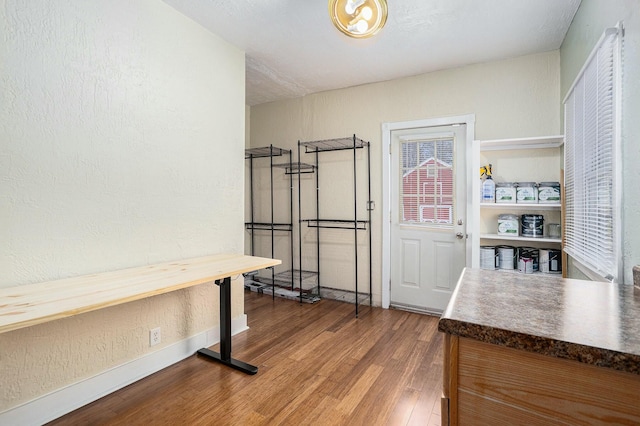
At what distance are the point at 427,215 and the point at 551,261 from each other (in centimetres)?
117

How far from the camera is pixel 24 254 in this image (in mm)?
1714

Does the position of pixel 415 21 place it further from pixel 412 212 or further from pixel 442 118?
pixel 412 212

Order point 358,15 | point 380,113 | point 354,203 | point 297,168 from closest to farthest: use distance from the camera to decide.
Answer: point 358,15, point 380,113, point 354,203, point 297,168

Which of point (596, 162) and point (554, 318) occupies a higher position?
point (596, 162)

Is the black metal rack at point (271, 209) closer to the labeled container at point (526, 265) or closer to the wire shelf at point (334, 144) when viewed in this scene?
the wire shelf at point (334, 144)

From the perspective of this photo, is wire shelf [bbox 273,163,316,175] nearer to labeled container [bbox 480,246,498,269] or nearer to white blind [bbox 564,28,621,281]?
labeled container [bbox 480,246,498,269]

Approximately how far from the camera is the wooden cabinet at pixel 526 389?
27.0 inches

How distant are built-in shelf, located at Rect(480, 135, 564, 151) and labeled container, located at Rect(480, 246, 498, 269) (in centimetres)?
93

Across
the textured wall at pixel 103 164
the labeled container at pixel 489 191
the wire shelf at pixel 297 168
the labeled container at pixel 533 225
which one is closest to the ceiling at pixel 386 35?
the textured wall at pixel 103 164

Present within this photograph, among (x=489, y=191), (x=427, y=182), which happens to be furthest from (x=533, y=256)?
(x=427, y=182)

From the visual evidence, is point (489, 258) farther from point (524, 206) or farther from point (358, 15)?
point (358, 15)

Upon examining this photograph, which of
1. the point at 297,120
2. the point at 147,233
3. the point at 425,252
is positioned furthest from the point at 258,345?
the point at 297,120

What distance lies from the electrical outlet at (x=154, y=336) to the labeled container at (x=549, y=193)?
3162 millimetres

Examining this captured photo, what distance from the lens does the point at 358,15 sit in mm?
1794
